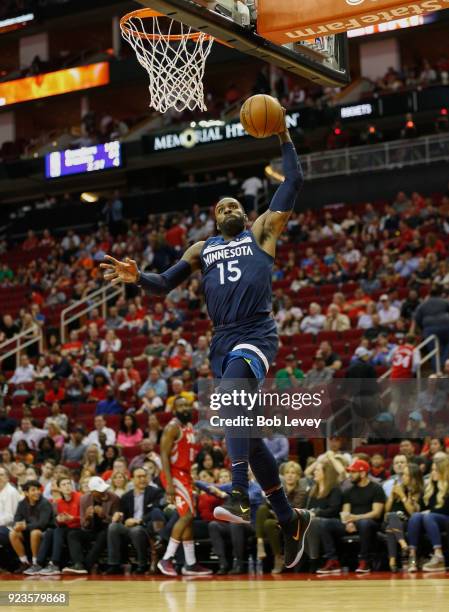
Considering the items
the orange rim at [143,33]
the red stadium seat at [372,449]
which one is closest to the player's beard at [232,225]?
the orange rim at [143,33]

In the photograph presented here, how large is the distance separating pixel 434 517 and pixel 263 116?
602cm

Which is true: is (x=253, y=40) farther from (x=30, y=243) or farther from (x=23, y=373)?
(x=30, y=243)

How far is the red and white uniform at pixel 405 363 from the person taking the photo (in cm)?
1467

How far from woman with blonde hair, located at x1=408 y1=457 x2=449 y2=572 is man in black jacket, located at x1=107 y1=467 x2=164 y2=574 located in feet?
10.1

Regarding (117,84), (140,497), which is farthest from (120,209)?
(140,497)

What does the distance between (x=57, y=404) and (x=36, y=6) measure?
673 inches

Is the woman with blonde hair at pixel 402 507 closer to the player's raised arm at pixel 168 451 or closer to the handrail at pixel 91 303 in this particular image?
the player's raised arm at pixel 168 451

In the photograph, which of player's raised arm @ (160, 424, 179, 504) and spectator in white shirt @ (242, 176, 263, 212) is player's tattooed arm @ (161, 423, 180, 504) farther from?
spectator in white shirt @ (242, 176, 263, 212)

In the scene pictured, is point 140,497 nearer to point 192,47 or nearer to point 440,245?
point 192,47

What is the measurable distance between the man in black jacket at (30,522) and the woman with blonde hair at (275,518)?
9.95ft

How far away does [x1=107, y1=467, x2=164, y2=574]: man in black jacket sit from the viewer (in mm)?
12570

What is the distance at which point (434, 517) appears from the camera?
11.0 metres

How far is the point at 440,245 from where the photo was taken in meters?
18.7

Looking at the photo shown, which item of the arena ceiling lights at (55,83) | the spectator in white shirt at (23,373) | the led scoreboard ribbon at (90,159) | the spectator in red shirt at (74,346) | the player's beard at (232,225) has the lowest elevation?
the player's beard at (232,225)
